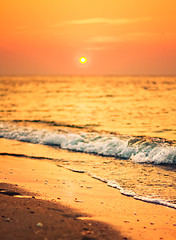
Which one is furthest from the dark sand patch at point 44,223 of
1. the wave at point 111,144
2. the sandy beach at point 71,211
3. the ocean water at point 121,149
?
the wave at point 111,144

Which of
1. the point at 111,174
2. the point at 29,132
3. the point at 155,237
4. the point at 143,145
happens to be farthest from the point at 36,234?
the point at 29,132

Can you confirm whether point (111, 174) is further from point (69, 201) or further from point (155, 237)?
point (155, 237)

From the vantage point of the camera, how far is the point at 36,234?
5004 millimetres

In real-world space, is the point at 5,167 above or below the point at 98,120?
below

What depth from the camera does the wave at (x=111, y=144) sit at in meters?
12.8

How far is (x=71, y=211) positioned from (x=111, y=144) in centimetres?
851

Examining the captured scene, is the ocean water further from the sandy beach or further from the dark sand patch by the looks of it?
the dark sand patch

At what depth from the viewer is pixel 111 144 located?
1488 centimetres

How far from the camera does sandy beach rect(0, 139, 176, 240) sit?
529 cm

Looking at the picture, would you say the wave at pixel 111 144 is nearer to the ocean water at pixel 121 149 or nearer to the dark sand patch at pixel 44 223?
the ocean water at pixel 121 149

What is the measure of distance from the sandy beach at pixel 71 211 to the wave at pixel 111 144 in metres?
3.91

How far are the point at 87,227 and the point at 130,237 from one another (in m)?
0.76

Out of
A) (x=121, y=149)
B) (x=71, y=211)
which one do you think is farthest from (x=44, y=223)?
(x=121, y=149)

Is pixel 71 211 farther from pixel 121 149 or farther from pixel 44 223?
pixel 121 149
